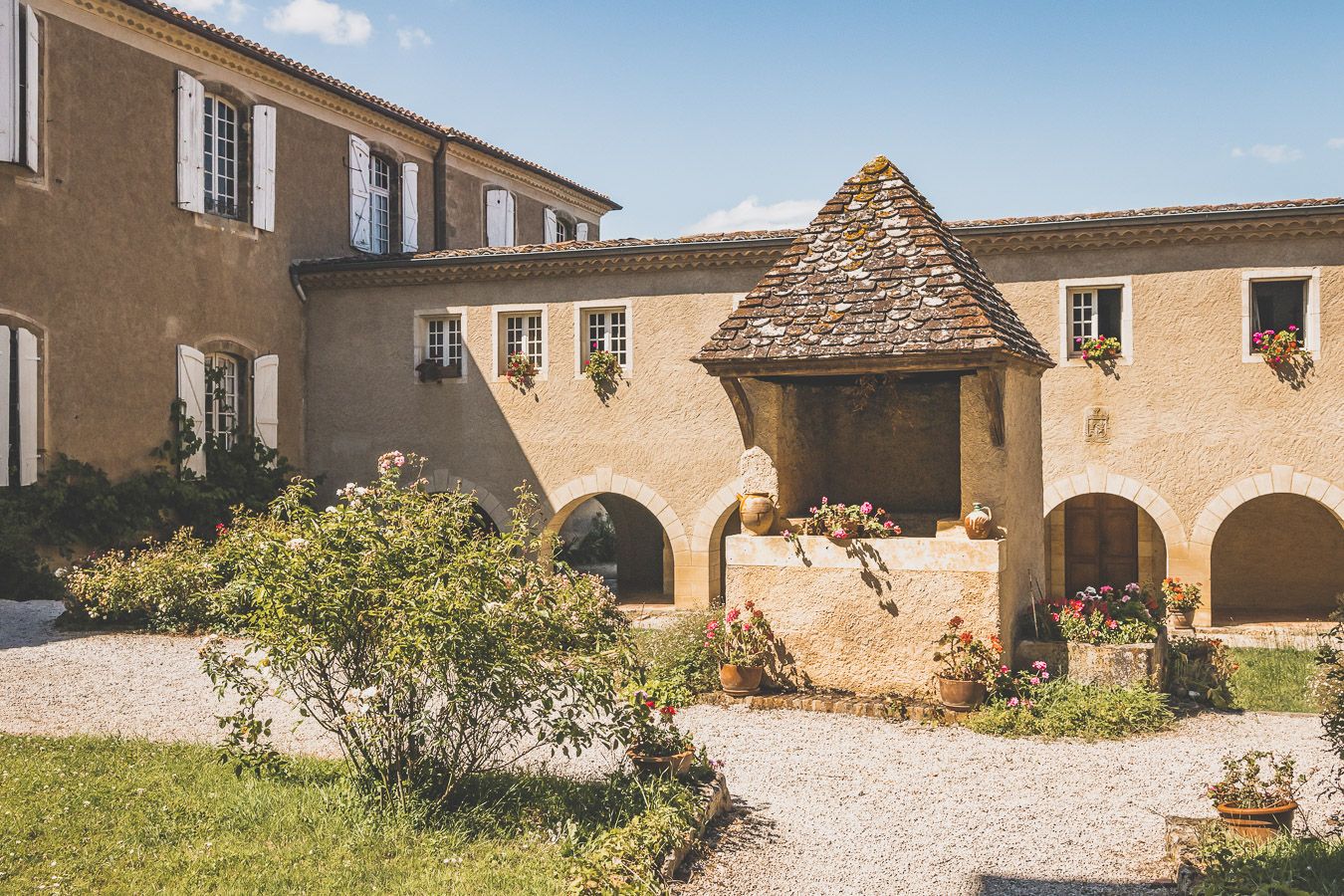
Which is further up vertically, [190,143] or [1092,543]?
[190,143]

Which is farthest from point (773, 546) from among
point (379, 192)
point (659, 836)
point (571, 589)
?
point (379, 192)

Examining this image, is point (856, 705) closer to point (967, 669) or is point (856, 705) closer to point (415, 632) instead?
point (967, 669)

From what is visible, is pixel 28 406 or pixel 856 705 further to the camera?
pixel 28 406

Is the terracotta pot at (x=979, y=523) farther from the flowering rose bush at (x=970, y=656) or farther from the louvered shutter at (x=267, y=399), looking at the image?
the louvered shutter at (x=267, y=399)

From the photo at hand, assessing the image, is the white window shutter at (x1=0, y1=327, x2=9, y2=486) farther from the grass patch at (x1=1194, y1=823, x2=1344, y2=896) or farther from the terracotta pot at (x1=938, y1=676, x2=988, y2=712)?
the grass patch at (x1=1194, y1=823, x2=1344, y2=896)

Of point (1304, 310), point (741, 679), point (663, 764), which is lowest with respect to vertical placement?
point (741, 679)

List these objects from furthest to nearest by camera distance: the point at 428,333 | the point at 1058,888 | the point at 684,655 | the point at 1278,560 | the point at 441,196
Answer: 1. the point at 441,196
2. the point at 428,333
3. the point at 1278,560
4. the point at 684,655
5. the point at 1058,888

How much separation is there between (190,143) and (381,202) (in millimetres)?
4184

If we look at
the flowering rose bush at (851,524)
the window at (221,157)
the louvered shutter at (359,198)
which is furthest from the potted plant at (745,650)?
the louvered shutter at (359,198)

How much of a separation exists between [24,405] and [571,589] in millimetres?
9979

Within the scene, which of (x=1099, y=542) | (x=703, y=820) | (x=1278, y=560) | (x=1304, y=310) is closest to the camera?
(x=703, y=820)

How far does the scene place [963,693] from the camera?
7.91 m

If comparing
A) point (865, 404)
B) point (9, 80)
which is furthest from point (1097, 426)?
point (9, 80)

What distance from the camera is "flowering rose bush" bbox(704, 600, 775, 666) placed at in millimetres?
8648
